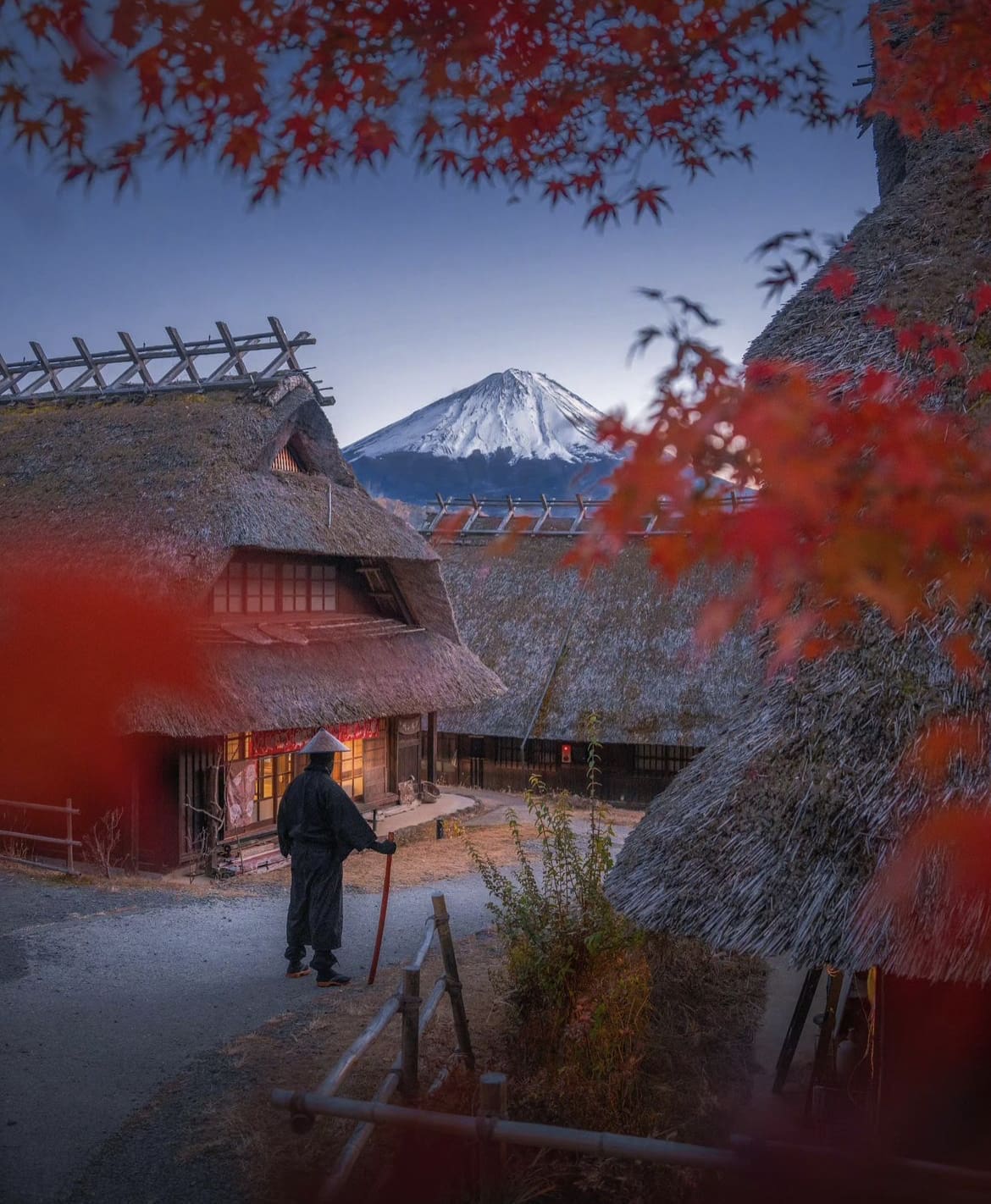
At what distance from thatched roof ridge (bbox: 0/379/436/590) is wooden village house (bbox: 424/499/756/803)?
3861mm

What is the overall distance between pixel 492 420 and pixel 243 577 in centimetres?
2372

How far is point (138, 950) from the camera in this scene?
25.7ft

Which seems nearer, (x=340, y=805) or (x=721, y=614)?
(x=721, y=614)

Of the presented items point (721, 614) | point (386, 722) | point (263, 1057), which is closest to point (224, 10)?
point (721, 614)

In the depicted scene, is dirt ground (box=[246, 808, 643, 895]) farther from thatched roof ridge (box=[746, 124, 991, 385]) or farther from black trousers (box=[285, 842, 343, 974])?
thatched roof ridge (box=[746, 124, 991, 385])

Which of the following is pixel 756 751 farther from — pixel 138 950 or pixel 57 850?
pixel 57 850

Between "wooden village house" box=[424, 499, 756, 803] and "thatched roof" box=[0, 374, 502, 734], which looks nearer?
"thatched roof" box=[0, 374, 502, 734]

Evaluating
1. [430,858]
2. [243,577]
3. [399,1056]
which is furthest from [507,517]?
[399,1056]

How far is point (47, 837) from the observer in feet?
36.2

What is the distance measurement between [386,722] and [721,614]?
12295 millimetres

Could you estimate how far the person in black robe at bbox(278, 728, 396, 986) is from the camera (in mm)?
6918

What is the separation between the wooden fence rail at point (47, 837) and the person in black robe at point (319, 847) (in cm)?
456

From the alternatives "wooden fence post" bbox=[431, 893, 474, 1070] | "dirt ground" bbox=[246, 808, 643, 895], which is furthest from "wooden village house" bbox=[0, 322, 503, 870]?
"wooden fence post" bbox=[431, 893, 474, 1070]

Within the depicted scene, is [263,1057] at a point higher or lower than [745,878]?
lower
